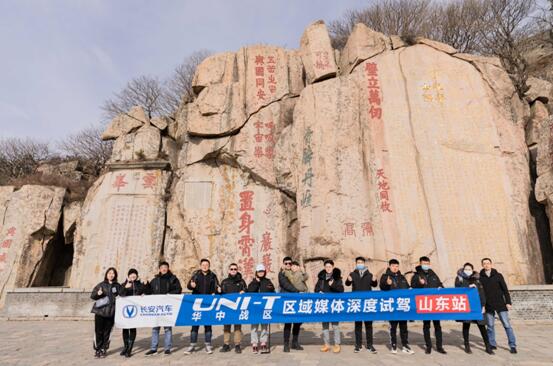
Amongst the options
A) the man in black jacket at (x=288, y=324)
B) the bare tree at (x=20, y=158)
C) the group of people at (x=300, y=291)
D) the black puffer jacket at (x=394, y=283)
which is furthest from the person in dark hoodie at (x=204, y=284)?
the bare tree at (x=20, y=158)

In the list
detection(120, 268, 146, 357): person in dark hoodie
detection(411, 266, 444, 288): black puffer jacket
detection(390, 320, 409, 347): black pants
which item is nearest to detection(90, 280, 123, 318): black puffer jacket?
detection(120, 268, 146, 357): person in dark hoodie

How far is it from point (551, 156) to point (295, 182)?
6651mm

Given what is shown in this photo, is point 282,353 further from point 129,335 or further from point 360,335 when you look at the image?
point 129,335

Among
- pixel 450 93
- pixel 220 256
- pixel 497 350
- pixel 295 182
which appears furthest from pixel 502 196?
pixel 220 256

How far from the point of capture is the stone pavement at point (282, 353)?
16.8ft

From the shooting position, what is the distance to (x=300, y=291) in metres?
6.03

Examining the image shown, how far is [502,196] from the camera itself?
9.04 m

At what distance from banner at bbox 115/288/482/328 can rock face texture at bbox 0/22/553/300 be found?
2.86m

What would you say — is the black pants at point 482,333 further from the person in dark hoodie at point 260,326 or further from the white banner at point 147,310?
the white banner at point 147,310

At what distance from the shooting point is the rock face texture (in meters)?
8.85

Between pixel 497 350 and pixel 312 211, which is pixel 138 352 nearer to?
pixel 312 211

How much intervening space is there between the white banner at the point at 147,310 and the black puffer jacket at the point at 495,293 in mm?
5010

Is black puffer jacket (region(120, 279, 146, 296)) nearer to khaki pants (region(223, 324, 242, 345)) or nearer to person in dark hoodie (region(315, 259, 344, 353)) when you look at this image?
khaki pants (region(223, 324, 242, 345))

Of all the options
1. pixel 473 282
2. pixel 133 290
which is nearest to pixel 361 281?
pixel 473 282
